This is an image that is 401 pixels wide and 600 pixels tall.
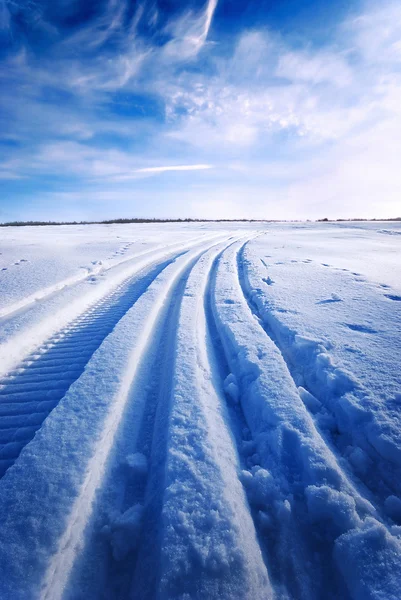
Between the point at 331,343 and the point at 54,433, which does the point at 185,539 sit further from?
the point at 331,343

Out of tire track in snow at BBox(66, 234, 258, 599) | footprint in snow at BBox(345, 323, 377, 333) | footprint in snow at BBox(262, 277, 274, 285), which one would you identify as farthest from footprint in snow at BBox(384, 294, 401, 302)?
tire track in snow at BBox(66, 234, 258, 599)

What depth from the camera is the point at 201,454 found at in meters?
1.56

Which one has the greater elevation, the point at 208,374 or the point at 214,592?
the point at 208,374

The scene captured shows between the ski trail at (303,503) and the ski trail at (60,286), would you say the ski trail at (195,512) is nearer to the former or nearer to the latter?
the ski trail at (303,503)

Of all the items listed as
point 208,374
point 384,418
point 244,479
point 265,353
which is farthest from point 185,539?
point 265,353

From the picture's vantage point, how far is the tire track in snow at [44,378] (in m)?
1.77

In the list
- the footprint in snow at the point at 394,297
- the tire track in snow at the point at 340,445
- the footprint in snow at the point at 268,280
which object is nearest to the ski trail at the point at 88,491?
the tire track in snow at the point at 340,445

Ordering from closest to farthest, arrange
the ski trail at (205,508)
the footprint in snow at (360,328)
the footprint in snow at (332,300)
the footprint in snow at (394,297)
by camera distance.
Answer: the ski trail at (205,508) → the footprint in snow at (360,328) → the footprint in snow at (394,297) → the footprint in snow at (332,300)

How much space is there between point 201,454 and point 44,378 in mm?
1579

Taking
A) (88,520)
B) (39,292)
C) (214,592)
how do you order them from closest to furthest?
(214,592) → (88,520) → (39,292)

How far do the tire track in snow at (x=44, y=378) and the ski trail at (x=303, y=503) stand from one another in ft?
4.79

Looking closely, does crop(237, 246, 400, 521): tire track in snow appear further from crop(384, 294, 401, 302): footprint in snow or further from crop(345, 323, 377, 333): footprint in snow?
crop(384, 294, 401, 302): footprint in snow

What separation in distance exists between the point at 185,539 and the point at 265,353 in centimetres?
160

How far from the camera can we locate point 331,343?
2.58m
